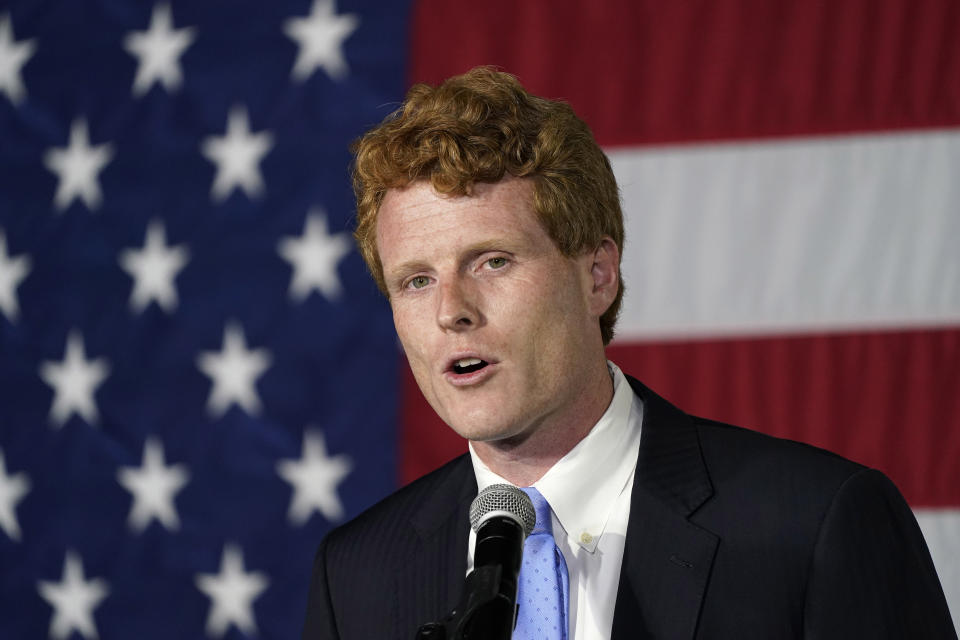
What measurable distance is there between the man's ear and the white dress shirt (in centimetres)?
14

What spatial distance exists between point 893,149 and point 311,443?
4.95 ft

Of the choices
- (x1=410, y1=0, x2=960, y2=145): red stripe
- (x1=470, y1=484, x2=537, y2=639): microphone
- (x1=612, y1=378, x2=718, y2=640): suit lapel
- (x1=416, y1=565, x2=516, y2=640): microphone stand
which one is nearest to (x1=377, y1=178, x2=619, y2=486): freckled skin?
(x1=612, y1=378, x2=718, y2=640): suit lapel

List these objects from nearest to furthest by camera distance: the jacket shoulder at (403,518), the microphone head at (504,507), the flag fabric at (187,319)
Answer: the microphone head at (504,507)
the jacket shoulder at (403,518)
the flag fabric at (187,319)

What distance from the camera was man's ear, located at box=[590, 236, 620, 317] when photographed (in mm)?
1615

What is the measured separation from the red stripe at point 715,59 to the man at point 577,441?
A: 0.96 meters

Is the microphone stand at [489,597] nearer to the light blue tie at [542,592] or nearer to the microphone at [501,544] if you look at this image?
the microphone at [501,544]

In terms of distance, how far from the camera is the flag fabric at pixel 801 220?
237cm

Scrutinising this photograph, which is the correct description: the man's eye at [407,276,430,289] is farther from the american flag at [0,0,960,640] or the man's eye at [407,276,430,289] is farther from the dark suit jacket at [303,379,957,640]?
the american flag at [0,0,960,640]

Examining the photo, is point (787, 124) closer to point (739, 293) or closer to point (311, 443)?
point (739, 293)

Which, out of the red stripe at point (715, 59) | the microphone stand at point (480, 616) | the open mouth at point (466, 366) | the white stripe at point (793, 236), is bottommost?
the microphone stand at point (480, 616)

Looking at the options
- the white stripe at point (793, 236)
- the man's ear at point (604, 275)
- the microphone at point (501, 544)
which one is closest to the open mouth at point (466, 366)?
the man's ear at point (604, 275)

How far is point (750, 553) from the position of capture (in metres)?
1.43

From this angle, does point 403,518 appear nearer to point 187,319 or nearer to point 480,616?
point 480,616

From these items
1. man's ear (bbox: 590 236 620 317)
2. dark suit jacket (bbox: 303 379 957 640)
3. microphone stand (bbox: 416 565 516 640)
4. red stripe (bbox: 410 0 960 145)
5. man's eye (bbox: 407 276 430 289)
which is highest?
red stripe (bbox: 410 0 960 145)
